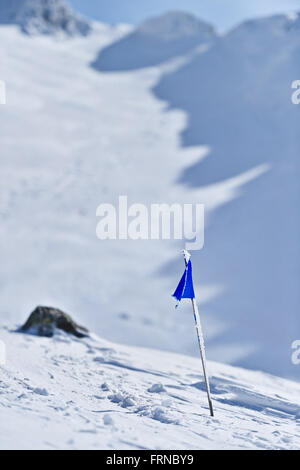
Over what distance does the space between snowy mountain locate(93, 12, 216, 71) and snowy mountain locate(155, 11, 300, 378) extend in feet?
19.9

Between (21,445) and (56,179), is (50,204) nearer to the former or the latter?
(56,179)

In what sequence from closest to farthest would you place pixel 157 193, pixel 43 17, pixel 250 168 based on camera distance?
pixel 157 193 → pixel 250 168 → pixel 43 17

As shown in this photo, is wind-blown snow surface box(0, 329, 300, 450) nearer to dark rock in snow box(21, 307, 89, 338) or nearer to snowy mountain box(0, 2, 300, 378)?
dark rock in snow box(21, 307, 89, 338)

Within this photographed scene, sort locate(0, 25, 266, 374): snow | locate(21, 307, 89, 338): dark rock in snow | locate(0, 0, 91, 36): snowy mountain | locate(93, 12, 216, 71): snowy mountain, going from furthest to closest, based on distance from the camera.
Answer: locate(0, 0, 91, 36): snowy mountain
locate(93, 12, 216, 71): snowy mountain
locate(0, 25, 266, 374): snow
locate(21, 307, 89, 338): dark rock in snow

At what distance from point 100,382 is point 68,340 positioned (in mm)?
2669

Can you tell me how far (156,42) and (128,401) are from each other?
6271 cm

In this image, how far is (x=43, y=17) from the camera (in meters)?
65.9

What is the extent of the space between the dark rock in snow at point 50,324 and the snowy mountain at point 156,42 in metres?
43.1

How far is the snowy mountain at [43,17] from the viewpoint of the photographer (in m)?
63.1

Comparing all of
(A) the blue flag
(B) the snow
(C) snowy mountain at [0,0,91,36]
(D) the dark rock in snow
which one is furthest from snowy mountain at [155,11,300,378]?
(C) snowy mountain at [0,0,91,36]

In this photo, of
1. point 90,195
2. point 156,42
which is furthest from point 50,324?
point 156,42

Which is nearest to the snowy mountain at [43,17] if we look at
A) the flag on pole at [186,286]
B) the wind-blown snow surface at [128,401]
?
the wind-blown snow surface at [128,401]

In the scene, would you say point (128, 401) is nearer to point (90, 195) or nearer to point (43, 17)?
point (90, 195)

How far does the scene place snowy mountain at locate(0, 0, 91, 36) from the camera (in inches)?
2485
